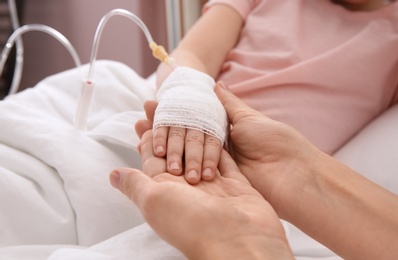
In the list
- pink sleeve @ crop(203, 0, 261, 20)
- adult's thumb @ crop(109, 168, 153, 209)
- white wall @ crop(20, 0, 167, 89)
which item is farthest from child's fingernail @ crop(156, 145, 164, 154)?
white wall @ crop(20, 0, 167, 89)

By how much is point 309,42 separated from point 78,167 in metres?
0.68

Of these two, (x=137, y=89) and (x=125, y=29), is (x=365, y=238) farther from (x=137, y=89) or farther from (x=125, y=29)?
(x=125, y=29)

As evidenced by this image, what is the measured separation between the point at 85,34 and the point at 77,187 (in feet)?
5.75

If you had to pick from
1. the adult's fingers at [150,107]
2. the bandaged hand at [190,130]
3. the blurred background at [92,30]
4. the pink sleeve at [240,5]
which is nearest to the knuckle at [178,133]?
the bandaged hand at [190,130]

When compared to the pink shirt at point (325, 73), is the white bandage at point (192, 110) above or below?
above

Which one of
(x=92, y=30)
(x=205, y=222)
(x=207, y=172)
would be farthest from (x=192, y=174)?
(x=92, y=30)

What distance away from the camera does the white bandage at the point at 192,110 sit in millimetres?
853

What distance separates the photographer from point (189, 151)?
81cm

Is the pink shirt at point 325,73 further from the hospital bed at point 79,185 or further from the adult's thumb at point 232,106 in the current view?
the adult's thumb at point 232,106

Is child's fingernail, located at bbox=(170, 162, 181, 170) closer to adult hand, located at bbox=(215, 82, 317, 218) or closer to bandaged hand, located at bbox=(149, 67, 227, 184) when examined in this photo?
bandaged hand, located at bbox=(149, 67, 227, 184)

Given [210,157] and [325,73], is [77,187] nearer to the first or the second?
[210,157]

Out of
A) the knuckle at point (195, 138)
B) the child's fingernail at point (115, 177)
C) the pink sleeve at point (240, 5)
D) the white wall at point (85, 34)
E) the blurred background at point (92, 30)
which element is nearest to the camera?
the child's fingernail at point (115, 177)

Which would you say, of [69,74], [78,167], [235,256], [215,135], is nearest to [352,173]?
[215,135]

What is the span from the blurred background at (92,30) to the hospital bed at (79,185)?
0.90m
